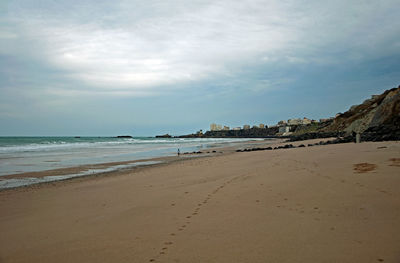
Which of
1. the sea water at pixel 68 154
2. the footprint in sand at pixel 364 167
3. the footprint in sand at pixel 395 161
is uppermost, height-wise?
the footprint in sand at pixel 395 161

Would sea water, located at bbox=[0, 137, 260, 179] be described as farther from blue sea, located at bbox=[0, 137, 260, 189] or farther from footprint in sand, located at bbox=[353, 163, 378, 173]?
footprint in sand, located at bbox=[353, 163, 378, 173]

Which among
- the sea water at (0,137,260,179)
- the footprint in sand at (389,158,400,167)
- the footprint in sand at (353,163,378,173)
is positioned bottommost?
the sea water at (0,137,260,179)

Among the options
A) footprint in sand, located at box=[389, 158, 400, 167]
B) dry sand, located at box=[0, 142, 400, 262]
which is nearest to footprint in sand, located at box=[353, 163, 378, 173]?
dry sand, located at box=[0, 142, 400, 262]

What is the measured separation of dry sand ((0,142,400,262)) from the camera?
311 cm

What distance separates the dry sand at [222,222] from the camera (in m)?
3.11

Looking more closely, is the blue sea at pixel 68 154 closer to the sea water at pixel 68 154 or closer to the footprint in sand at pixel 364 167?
the sea water at pixel 68 154

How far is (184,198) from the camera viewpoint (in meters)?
5.79

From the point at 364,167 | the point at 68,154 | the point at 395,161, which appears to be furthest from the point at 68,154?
the point at 395,161

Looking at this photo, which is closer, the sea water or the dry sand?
the dry sand

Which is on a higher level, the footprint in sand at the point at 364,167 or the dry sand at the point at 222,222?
the footprint in sand at the point at 364,167

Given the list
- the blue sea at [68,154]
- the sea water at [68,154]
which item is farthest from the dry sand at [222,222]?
the sea water at [68,154]

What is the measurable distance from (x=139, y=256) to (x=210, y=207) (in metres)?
2.04

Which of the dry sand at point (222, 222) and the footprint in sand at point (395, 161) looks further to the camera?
the footprint in sand at point (395, 161)

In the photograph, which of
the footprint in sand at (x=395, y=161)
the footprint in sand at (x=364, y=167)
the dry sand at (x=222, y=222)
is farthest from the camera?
the footprint in sand at (x=395, y=161)
